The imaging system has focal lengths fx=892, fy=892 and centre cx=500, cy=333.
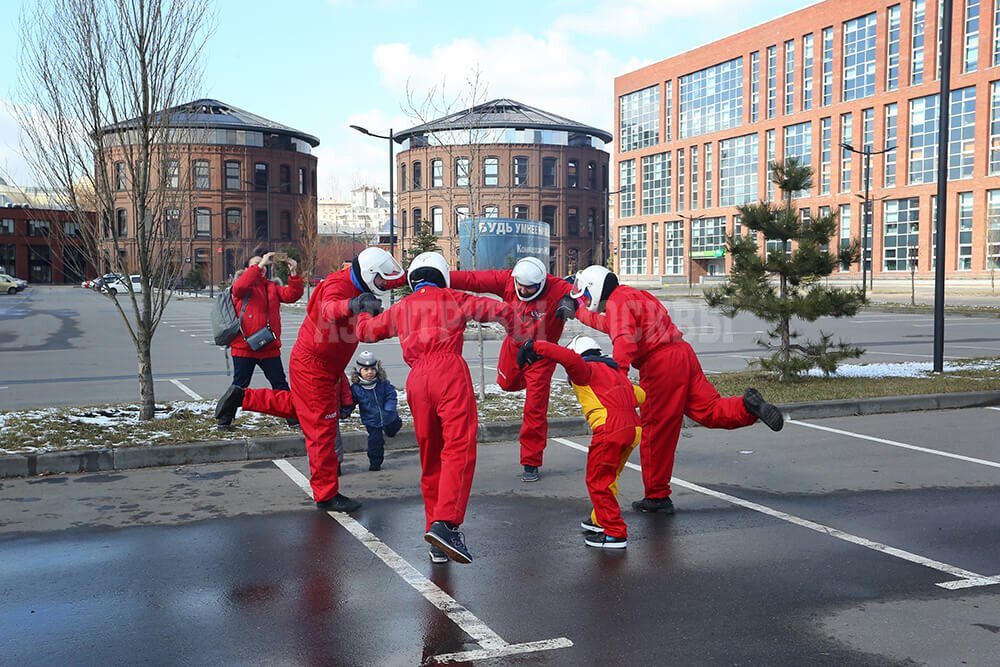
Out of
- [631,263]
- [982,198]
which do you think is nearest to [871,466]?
[982,198]

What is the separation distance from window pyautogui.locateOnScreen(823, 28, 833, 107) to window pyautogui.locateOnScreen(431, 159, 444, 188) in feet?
90.1

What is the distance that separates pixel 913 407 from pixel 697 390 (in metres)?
6.13

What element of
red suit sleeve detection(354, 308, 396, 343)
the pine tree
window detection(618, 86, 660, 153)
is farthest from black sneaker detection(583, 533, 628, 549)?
window detection(618, 86, 660, 153)

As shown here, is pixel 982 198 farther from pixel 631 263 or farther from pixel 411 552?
pixel 411 552

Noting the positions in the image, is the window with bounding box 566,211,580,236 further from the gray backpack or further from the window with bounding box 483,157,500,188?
the gray backpack

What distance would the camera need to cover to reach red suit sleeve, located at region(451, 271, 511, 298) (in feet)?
22.8

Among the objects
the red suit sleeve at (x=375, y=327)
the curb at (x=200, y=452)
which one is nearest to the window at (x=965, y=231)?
the curb at (x=200, y=452)

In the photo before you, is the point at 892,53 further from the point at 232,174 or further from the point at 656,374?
the point at 656,374

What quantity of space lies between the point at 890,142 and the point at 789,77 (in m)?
10.2

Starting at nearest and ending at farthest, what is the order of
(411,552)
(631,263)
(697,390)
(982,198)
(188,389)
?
(411,552)
(697,390)
(188,389)
(982,198)
(631,263)

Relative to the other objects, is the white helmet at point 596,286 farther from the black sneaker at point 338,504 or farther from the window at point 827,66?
the window at point 827,66

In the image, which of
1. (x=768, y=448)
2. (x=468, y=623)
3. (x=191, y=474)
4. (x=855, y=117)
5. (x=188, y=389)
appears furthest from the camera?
(x=855, y=117)

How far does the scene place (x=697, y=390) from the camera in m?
6.23

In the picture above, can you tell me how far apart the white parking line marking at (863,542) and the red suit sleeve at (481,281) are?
85.8 inches
